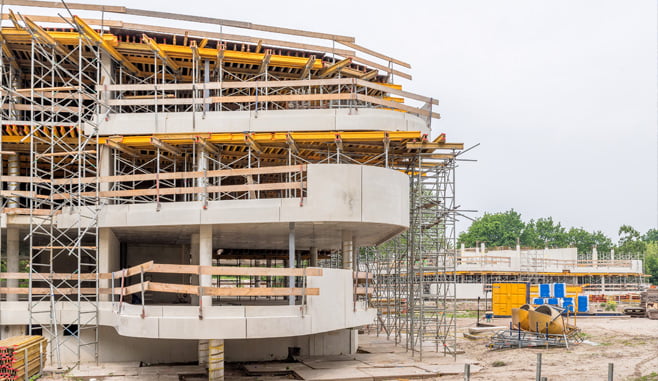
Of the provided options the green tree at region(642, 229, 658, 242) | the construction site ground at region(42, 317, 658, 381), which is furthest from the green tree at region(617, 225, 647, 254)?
the construction site ground at region(42, 317, 658, 381)

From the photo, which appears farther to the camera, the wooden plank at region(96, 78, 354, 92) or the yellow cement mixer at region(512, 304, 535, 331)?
the yellow cement mixer at region(512, 304, 535, 331)

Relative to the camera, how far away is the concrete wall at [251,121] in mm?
25906

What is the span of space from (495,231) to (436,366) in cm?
9968

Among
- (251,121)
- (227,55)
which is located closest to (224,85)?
(251,121)

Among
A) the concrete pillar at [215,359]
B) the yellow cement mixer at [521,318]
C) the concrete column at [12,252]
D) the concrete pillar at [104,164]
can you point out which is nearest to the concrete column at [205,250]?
the concrete pillar at [215,359]

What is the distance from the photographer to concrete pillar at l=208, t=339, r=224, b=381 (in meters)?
19.8

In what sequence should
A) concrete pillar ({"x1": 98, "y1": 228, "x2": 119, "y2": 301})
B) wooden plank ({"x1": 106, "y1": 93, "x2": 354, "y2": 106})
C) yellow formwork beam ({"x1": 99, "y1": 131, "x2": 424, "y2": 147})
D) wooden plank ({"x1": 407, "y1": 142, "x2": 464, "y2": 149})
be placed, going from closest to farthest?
yellow formwork beam ({"x1": 99, "y1": 131, "x2": 424, "y2": 147})
concrete pillar ({"x1": 98, "y1": 228, "x2": 119, "y2": 301})
wooden plank ({"x1": 407, "y1": 142, "x2": 464, "y2": 149})
wooden plank ({"x1": 106, "y1": 93, "x2": 354, "y2": 106})

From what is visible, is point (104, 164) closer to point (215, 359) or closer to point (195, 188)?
point (195, 188)

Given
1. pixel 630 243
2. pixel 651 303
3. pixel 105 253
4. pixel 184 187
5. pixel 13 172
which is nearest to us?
pixel 184 187

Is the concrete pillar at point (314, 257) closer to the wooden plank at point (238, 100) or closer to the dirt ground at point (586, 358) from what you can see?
the dirt ground at point (586, 358)

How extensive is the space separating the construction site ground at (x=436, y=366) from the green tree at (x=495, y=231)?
8948 cm

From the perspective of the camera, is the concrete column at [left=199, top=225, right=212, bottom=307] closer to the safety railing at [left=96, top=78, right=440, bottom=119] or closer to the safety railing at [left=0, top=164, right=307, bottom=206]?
the safety railing at [left=0, top=164, right=307, bottom=206]

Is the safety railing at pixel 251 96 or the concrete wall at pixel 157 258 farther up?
the safety railing at pixel 251 96

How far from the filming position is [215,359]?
783 inches
